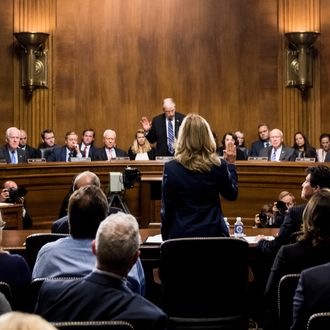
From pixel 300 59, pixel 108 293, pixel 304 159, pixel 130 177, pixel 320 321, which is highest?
pixel 300 59

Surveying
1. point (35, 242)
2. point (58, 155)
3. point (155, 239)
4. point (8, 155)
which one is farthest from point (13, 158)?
point (35, 242)

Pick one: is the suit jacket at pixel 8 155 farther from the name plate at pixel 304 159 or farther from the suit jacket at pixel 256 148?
the name plate at pixel 304 159

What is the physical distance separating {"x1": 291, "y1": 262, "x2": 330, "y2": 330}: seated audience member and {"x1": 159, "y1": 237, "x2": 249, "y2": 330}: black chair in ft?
2.54

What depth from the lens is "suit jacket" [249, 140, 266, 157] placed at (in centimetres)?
1270

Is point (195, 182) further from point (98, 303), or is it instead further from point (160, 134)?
point (160, 134)

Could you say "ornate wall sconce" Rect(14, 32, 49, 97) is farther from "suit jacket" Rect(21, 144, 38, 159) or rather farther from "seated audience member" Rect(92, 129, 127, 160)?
"seated audience member" Rect(92, 129, 127, 160)

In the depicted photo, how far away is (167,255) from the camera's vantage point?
14.4ft

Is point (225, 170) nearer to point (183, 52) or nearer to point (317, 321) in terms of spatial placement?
point (317, 321)

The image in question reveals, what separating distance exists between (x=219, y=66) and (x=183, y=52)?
0.63 meters

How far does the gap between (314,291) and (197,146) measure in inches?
60.1

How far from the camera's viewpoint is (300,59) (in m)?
13.2

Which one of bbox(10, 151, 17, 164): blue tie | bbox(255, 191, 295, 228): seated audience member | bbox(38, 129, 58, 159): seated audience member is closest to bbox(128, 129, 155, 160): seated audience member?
bbox(38, 129, 58, 159): seated audience member

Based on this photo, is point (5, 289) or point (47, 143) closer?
point (5, 289)

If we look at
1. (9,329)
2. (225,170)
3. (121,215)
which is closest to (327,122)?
(225,170)
